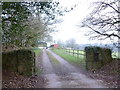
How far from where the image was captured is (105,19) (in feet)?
18.4

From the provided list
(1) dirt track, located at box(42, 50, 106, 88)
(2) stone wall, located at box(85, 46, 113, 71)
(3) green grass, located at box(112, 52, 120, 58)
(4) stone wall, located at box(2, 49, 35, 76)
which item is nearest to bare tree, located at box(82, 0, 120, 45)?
(2) stone wall, located at box(85, 46, 113, 71)

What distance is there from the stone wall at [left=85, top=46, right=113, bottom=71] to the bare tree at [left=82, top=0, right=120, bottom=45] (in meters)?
0.50

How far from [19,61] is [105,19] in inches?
131

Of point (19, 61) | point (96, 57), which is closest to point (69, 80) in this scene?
point (19, 61)

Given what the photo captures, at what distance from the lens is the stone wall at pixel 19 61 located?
4.90 meters

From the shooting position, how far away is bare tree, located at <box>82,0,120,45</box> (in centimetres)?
539

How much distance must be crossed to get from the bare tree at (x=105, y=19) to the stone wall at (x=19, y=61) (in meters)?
2.67

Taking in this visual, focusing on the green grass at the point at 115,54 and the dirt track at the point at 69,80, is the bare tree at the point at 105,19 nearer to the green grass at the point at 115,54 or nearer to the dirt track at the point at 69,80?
the green grass at the point at 115,54

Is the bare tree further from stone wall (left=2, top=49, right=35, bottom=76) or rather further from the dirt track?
stone wall (left=2, top=49, right=35, bottom=76)

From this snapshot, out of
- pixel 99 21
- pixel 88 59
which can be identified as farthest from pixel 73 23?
pixel 88 59

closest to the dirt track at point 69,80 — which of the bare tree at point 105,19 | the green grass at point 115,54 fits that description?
the green grass at point 115,54

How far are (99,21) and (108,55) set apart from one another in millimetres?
1400

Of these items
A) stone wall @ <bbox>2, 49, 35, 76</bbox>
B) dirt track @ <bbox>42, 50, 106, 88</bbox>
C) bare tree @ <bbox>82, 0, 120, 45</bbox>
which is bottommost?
dirt track @ <bbox>42, 50, 106, 88</bbox>

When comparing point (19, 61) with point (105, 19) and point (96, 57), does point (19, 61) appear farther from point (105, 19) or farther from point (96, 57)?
point (105, 19)
